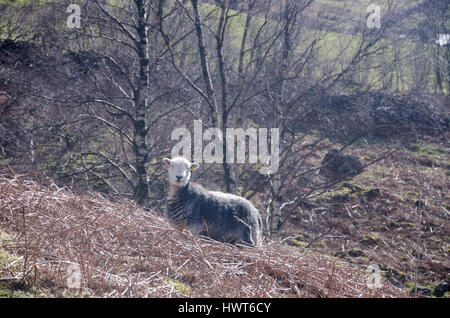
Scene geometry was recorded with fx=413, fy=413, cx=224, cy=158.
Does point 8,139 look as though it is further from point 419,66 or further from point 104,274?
point 419,66

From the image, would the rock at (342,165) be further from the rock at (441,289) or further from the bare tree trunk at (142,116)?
the bare tree trunk at (142,116)

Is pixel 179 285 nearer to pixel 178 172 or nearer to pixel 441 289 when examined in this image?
pixel 178 172

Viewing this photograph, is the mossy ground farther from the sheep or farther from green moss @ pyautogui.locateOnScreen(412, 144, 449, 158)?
the sheep

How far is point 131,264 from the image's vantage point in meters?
3.96

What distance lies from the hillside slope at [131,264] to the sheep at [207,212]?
137 centimetres

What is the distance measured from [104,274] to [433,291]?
7.60 metres

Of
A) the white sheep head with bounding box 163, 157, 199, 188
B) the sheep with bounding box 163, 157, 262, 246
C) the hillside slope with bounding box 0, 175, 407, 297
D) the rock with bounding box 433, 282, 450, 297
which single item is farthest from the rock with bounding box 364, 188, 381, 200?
the hillside slope with bounding box 0, 175, 407, 297

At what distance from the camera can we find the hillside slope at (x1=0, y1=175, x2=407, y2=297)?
11.0ft

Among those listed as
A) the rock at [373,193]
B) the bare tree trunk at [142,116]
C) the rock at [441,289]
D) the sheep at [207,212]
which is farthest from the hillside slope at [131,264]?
the rock at [373,193]

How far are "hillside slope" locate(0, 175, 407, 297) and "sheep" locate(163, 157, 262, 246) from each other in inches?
53.9

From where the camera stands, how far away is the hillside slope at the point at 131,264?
11.0 ft

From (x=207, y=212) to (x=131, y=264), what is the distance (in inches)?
104

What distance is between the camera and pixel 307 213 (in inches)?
537
